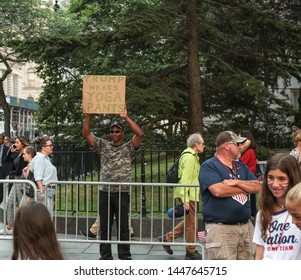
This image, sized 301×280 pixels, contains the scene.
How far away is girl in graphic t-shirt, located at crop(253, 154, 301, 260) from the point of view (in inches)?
Result: 163

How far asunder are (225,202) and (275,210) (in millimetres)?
1184

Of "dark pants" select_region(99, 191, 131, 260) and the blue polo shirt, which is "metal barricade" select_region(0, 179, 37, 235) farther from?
the blue polo shirt

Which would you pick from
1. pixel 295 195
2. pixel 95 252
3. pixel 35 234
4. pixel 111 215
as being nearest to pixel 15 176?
pixel 95 252

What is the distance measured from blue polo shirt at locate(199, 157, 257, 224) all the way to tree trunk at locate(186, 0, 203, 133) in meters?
8.22

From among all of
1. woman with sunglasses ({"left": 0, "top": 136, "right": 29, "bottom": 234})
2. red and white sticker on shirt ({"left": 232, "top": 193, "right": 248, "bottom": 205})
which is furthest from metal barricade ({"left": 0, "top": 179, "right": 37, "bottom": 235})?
red and white sticker on shirt ({"left": 232, "top": 193, "right": 248, "bottom": 205})

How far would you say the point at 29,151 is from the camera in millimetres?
10141

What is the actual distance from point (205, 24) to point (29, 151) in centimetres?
559

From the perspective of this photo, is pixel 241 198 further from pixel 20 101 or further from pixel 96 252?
pixel 20 101

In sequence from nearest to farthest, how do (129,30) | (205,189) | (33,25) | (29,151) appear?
1. (205,189)
2. (29,151)
3. (129,30)
4. (33,25)

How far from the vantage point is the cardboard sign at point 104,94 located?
806 centimetres

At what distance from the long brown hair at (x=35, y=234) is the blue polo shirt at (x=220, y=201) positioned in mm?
2226

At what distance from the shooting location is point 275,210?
4.33 meters
